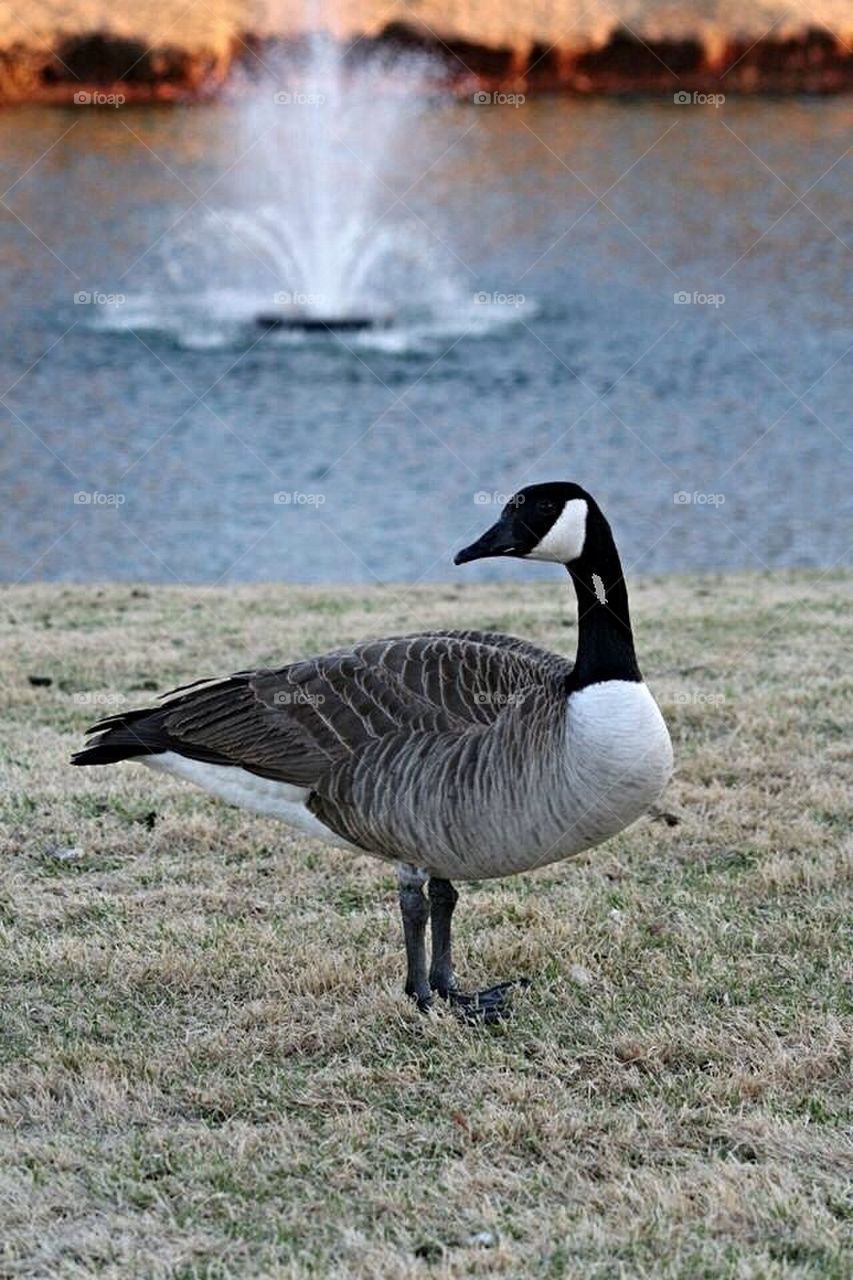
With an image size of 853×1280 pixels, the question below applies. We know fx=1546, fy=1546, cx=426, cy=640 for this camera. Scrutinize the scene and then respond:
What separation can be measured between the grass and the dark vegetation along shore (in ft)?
137

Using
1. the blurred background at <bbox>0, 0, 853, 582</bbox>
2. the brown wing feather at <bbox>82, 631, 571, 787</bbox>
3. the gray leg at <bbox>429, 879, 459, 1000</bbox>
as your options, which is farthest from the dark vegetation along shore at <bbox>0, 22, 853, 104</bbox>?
the gray leg at <bbox>429, 879, 459, 1000</bbox>

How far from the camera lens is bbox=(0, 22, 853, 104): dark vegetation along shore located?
51.4 metres

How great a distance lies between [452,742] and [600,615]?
0.59 metres

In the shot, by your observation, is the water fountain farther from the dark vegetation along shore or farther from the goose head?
the goose head

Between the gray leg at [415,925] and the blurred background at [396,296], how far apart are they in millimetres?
10287

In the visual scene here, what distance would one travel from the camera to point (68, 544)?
1684 cm

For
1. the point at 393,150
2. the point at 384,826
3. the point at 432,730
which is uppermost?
the point at 393,150

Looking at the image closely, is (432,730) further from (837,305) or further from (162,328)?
(837,305)

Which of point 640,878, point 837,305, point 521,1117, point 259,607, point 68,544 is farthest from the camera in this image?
point 837,305

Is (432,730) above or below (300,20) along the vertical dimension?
below

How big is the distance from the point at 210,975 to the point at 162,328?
883 inches

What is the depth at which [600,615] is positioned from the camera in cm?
464

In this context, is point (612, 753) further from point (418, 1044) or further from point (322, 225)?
point (322, 225)

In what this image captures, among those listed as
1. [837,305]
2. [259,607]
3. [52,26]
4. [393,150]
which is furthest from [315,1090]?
[52,26]
